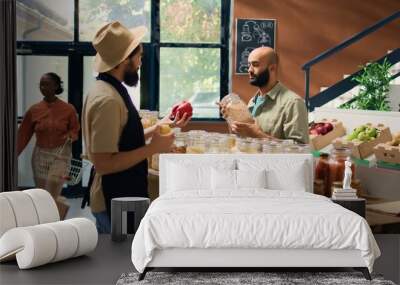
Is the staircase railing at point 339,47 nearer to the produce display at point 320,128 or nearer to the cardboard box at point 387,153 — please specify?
the produce display at point 320,128

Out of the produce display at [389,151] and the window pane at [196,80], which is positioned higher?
the window pane at [196,80]

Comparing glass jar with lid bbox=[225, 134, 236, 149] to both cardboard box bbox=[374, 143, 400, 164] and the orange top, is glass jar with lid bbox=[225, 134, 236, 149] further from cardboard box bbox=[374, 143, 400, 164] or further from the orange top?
the orange top

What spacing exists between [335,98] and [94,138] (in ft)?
10.1

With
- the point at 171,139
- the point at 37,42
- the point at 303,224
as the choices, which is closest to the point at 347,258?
the point at 303,224

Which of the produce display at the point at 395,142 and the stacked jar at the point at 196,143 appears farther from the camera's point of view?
the produce display at the point at 395,142

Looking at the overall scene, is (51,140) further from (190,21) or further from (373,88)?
(373,88)

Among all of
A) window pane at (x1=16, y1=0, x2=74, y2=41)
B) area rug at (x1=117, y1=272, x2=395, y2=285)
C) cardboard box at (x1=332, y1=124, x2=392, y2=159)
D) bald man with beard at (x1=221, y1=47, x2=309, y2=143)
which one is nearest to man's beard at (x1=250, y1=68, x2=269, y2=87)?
bald man with beard at (x1=221, y1=47, x2=309, y2=143)

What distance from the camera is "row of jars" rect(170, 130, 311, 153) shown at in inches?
281

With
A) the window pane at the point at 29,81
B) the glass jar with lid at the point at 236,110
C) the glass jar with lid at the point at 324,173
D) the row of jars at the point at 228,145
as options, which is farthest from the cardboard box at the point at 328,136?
the window pane at the point at 29,81

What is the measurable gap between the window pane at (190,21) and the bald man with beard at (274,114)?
1.34m

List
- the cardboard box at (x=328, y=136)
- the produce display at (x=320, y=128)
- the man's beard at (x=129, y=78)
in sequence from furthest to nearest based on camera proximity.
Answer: the produce display at (x=320, y=128) < the cardboard box at (x=328, y=136) < the man's beard at (x=129, y=78)

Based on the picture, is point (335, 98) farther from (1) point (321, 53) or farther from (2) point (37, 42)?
(2) point (37, 42)

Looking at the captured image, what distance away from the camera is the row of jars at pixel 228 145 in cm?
712

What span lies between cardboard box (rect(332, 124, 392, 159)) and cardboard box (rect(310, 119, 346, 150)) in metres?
0.15
